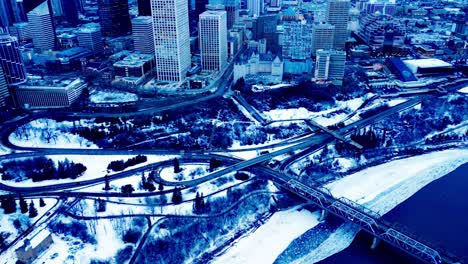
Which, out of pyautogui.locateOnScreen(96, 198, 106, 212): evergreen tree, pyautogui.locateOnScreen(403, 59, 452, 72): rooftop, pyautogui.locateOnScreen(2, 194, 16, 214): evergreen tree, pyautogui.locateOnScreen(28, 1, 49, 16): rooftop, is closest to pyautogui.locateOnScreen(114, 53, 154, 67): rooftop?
pyautogui.locateOnScreen(28, 1, 49, 16): rooftop

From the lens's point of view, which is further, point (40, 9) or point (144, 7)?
point (144, 7)

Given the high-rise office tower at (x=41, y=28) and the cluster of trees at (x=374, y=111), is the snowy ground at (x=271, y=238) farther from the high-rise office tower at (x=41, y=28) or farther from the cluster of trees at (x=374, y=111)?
the high-rise office tower at (x=41, y=28)

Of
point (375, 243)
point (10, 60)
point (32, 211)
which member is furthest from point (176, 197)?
point (10, 60)

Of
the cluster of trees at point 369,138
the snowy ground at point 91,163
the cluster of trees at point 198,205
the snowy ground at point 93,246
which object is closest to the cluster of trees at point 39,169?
the snowy ground at point 91,163

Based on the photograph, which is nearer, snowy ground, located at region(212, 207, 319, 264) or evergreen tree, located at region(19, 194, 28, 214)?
snowy ground, located at region(212, 207, 319, 264)

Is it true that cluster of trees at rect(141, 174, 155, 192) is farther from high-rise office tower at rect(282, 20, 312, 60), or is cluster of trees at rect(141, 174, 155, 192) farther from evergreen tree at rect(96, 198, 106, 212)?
high-rise office tower at rect(282, 20, 312, 60)

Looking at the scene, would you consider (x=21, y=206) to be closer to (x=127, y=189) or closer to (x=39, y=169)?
(x=39, y=169)
